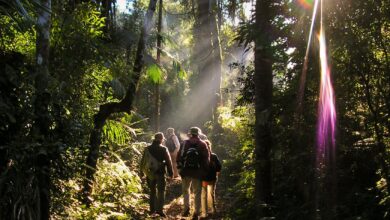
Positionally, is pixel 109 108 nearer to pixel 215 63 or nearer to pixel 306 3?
pixel 306 3

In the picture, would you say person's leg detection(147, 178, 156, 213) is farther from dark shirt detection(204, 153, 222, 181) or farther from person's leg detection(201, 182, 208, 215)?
dark shirt detection(204, 153, 222, 181)

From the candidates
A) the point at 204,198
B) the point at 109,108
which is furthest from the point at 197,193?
the point at 109,108

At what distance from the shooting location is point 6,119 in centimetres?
546

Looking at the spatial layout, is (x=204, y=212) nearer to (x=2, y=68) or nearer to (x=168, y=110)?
(x=2, y=68)

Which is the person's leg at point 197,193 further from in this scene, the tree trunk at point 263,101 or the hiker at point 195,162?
the tree trunk at point 263,101

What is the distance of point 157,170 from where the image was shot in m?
10.2

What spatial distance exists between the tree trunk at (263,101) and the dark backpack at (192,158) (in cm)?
188

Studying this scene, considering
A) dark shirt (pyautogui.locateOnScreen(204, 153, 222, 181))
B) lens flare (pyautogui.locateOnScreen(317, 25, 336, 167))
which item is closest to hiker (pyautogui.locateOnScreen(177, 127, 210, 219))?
dark shirt (pyautogui.locateOnScreen(204, 153, 222, 181))

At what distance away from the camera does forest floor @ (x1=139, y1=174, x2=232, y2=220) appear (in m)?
10.5

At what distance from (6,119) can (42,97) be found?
61 centimetres

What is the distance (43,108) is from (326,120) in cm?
405

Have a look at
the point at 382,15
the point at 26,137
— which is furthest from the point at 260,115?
the point at 26,137

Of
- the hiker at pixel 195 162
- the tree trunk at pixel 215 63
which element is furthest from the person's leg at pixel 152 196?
the tree trunk at pixel 215 63

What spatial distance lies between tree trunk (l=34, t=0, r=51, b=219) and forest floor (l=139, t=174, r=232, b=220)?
4103 mm
